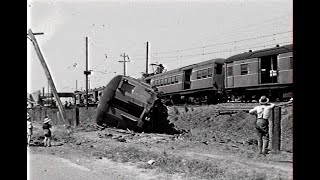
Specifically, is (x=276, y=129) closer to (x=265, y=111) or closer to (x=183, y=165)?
(x=265, y=111)

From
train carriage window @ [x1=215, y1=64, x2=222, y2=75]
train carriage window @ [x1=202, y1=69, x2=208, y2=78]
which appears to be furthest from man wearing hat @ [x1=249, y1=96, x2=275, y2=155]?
train carriage window @ [x1=202, y1=69, x2=208, y2=78]

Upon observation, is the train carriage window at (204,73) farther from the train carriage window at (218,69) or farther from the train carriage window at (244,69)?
the train carriage window at (244,69)

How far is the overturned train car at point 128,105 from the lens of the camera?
16.4 meters

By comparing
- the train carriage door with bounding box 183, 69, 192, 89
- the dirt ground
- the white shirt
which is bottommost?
the dirt ground

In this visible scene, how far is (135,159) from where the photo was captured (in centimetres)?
1003

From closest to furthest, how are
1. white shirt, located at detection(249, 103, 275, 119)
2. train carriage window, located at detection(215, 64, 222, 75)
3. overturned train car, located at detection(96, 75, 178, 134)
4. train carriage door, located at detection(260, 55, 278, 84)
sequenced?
white shirt, located at detection(249, 103, 275, 119) < overturned train car, located at detection(96, 75, 178, 134) < train carriage door, located at detection(260, 55, 278, 84) < train carriage window, located at detection(215, 64, 222, 75)

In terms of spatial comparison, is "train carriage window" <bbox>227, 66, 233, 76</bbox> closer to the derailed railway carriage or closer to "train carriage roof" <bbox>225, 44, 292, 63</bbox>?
the derailed railway carriage

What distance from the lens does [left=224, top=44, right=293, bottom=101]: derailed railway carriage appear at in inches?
722

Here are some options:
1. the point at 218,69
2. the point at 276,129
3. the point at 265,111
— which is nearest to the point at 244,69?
the point at 218,69

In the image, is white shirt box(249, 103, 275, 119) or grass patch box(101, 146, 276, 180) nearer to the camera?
grass patch box(101, 146, 276, 180)

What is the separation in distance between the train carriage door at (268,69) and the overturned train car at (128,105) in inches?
261

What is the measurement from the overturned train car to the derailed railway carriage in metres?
6.36

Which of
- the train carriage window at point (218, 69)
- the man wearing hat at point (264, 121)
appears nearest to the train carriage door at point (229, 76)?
the train carriage window at point (218, 69)
